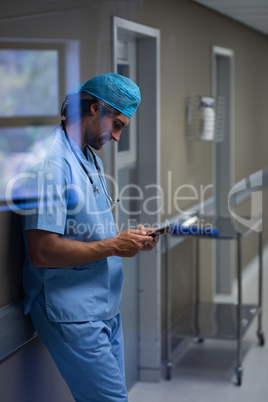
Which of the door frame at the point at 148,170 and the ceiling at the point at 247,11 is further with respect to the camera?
the door frame at the point at 148,170

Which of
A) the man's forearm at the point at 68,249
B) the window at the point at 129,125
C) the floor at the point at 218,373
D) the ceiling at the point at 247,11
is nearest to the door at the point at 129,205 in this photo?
the window at the point at 129,125

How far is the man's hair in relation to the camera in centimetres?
128

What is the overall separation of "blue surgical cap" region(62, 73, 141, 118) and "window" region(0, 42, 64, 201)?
7 cm

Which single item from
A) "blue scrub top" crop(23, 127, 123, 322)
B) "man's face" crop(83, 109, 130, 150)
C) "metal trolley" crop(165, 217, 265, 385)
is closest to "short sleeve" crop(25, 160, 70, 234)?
"blue scrub top" crop(23, 127, 123, 322)

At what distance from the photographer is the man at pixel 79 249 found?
1232mm

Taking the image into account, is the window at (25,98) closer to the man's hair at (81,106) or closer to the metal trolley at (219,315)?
the man's hair at (81,106)

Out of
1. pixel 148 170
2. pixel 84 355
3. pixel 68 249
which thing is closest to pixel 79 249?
pixel 68 249

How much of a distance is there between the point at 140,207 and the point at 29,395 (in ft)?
2.00

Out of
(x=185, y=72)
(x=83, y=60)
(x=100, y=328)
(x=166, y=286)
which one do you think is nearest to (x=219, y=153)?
(x=185, y=72)

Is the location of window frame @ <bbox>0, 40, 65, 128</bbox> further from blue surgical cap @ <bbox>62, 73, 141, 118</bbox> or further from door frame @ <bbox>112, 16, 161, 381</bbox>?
door frame @ <bbox>112, 16, 161, 381</bbox>

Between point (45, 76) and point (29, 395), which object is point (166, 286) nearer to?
point (29, 395)

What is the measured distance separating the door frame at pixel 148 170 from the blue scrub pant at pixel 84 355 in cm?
35

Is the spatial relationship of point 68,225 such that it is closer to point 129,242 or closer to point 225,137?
point 129,242

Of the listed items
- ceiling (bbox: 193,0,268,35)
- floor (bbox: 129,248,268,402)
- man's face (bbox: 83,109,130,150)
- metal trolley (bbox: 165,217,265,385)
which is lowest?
floor (bbox: 129,248,268,402)
